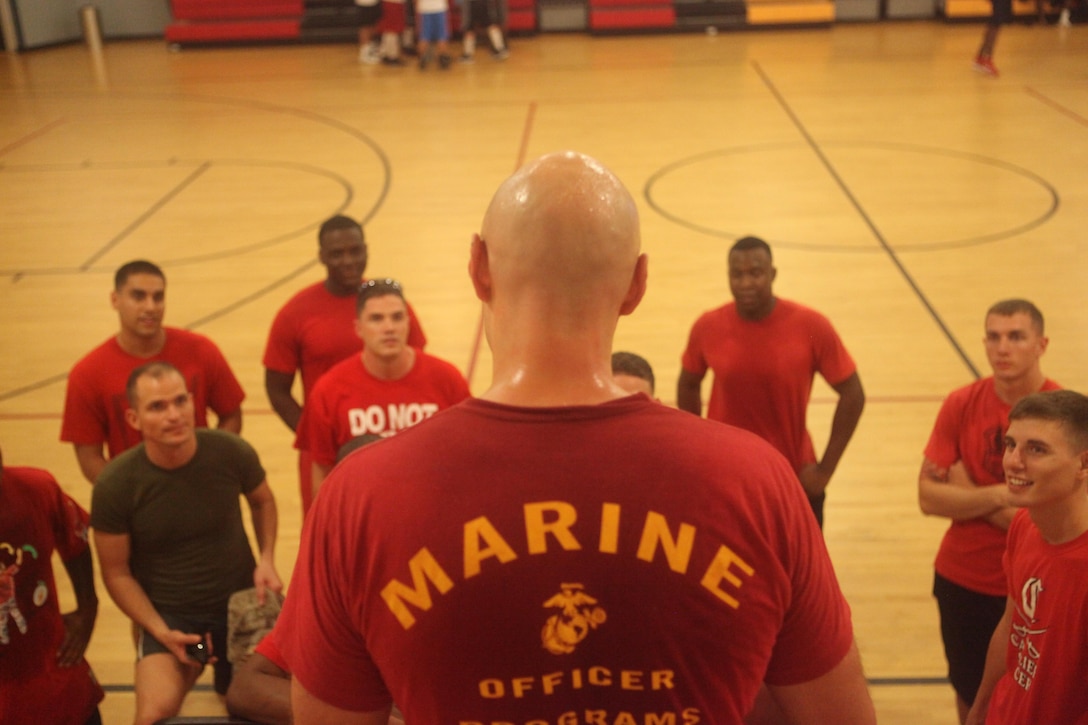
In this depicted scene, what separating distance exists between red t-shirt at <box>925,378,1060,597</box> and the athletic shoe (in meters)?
13.5

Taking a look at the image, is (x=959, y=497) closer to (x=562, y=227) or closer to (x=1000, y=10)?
(x=562, y=227)

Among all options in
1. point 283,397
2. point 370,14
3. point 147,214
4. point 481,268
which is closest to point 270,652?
point 481,268

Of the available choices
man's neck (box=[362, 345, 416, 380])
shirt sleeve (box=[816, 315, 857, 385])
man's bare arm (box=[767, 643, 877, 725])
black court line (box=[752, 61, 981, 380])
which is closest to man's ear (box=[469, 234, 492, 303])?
man's bare arm (box=[767, 643, 877, 725])

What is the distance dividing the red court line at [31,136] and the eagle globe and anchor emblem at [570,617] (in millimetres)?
14433

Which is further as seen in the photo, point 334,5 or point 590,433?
point 334,5

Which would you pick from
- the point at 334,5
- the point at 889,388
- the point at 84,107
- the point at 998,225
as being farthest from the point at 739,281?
the point at 334,5

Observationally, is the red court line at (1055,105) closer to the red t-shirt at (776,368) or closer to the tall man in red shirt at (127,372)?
the red t-shirt at (776,368)

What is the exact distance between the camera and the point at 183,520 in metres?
4.14

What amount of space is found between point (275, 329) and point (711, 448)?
13.6ft

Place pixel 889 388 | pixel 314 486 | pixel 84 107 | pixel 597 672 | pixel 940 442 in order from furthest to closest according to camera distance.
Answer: pixel 84 107 < pixel 889 388 < pixel 314 486 < pixel 940 442 < pixel 597 672

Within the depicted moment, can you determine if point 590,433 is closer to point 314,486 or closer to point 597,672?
point 597,672

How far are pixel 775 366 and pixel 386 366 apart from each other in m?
1.71

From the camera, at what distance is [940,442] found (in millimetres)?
4180

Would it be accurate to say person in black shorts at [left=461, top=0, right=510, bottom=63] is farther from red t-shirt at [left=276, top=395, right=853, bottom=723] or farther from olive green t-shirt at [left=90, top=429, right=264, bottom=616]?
red t-shirt at [left=276, top=395, right=853, bottom=723]
